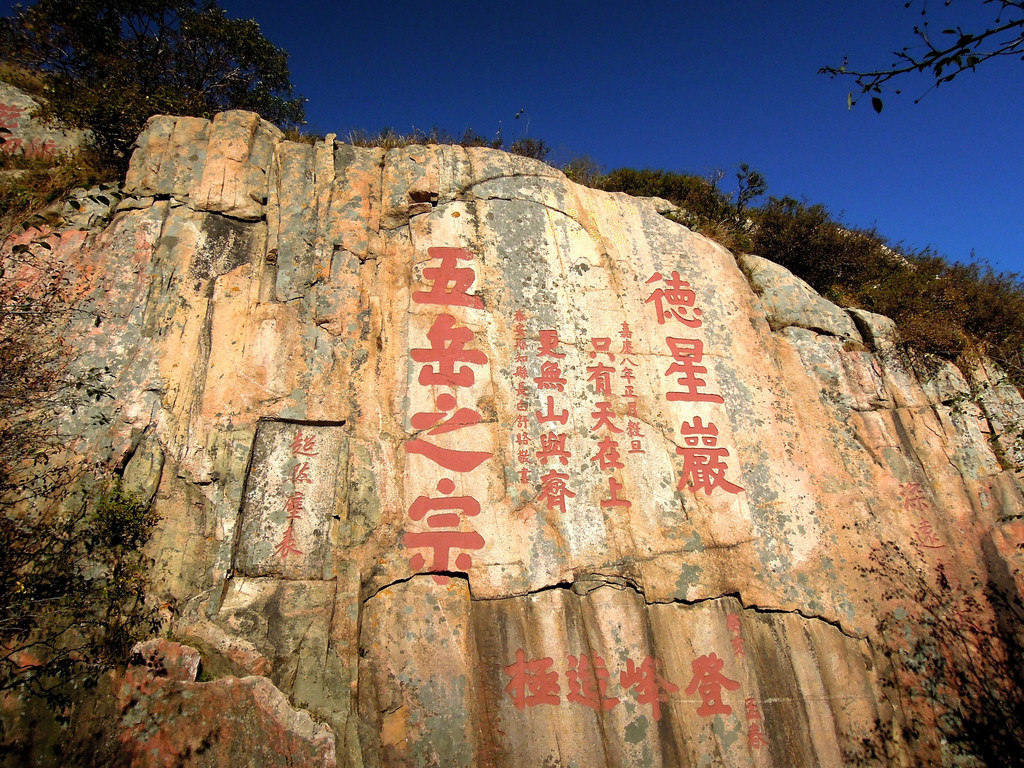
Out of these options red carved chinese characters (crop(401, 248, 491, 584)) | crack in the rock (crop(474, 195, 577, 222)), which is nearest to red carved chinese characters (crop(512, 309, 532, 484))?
red carved chinese characters (crop(401, 248, 491, 584))

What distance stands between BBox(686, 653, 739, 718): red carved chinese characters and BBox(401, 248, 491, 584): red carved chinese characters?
6.62ft

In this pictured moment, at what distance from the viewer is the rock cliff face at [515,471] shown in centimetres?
425

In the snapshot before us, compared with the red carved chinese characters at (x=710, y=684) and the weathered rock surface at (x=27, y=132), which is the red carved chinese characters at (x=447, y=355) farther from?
the weathered rock surface at (x=27, y=132)

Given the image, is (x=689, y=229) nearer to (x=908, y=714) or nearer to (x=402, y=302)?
(x=402, y=302)

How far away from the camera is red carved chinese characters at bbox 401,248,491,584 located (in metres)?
4.61

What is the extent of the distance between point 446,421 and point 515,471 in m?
0.77

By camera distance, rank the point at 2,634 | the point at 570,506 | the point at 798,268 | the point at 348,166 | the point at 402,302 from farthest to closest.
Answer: the point at 798,268
the point at 348,166
the point at 402,302
the point at 570,506
the point at 2,634

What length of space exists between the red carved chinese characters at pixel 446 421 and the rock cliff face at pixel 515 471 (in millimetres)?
26

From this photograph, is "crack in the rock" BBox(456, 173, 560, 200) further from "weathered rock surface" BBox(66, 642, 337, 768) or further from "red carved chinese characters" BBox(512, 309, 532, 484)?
"weathered rock surface" BBox(66, 642, 337, 768)

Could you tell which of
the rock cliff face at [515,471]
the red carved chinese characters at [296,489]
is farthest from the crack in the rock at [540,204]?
the red carved chinese characters at [296,489]

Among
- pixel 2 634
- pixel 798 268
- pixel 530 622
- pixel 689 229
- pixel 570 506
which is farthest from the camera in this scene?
pixel 798 268

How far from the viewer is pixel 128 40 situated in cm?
899

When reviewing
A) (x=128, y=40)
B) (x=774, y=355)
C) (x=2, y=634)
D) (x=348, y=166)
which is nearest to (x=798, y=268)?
(x=774, y=355)

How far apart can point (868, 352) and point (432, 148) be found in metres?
5.51
